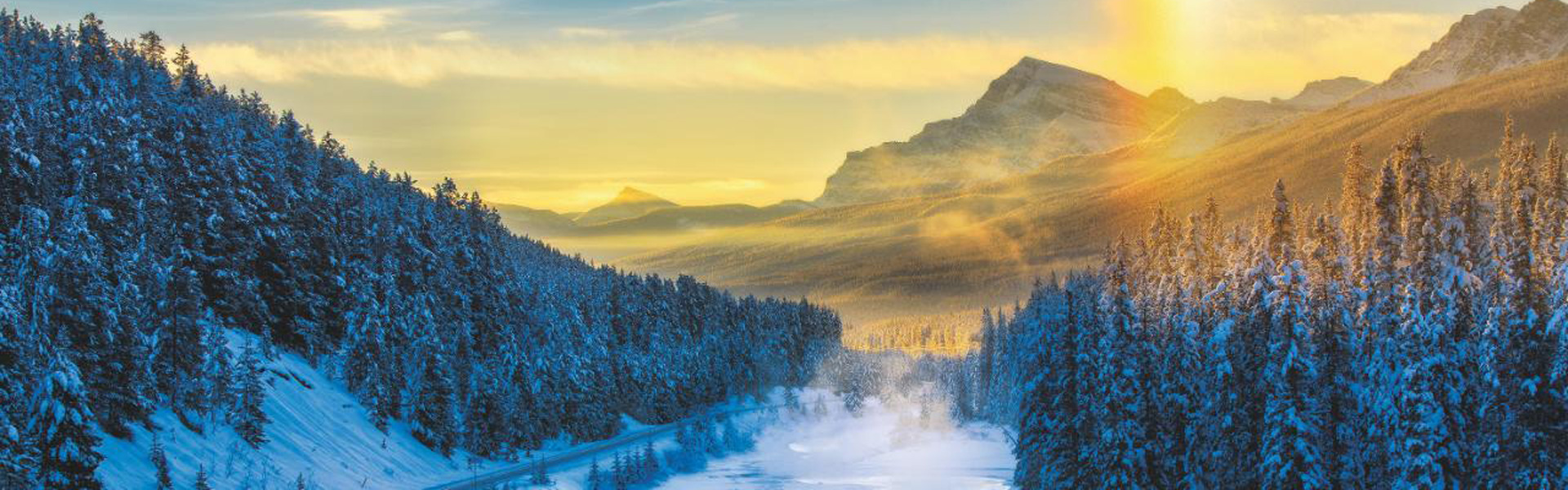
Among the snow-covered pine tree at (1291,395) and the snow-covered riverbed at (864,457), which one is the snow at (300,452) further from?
the snow-covered pine tree at (1291,395)

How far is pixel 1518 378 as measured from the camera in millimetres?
42875

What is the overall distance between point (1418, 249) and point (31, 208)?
47.1m

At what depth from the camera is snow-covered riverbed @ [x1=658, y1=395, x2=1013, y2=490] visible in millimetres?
83500

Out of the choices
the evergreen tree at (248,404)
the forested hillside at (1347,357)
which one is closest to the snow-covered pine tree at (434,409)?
the evergreen tree at (248,404)

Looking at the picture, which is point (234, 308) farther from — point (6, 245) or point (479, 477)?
point (6, 245)

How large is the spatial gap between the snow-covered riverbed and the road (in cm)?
632

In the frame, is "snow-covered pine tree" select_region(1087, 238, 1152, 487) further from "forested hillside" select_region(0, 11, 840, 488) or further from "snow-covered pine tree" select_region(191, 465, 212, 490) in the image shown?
"forested hillside" select_region(0, 11, 840, 488)

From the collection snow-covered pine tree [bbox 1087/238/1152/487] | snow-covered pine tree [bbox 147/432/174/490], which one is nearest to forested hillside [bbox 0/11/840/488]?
snow-covered pine tree [bbox 147/432/174/490]

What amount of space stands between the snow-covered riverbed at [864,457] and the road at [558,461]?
632 cm

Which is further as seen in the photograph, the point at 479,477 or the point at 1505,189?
the point at 479,477

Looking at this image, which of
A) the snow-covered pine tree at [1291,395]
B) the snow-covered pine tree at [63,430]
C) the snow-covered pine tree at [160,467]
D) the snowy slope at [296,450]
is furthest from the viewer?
the snowy slope at [296,450]

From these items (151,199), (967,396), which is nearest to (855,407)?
(967,396)

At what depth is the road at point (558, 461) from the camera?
2491 inches

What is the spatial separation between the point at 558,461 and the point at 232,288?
22.6 m
